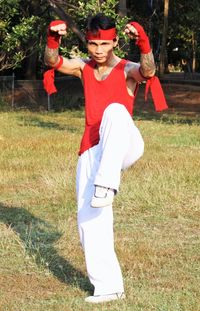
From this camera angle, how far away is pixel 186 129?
1769 centimetres

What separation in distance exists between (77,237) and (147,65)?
2.52 m

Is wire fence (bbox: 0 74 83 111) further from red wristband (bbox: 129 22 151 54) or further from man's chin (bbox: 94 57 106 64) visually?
red wristband (bbox: 129 22 151 54)

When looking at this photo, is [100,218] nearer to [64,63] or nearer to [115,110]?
[115,110]

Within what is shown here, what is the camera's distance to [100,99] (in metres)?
5.16

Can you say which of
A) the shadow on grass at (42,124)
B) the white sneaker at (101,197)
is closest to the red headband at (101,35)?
the white sneaker at (101,197)

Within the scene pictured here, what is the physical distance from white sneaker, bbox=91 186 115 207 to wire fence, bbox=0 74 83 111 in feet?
76.5

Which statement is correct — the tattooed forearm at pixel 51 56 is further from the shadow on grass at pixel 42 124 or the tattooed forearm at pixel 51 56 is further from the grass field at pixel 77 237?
Result: the shadow on grass at pixel 42 124

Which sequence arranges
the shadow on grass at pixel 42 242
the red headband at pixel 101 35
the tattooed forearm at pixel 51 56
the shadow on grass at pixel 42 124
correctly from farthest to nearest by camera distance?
the shadow on grass at pixel 42 124, the shadow on grass at pixel 42 242, the tattooed forearm at pixel 51 56, the red headband at pixel 101 35

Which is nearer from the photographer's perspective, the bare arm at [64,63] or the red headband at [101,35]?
the red headband at [101,35]

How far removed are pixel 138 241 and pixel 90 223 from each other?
1.83m

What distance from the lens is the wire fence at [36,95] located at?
29.3 meters

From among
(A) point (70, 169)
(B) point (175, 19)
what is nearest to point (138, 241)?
(A) point (70, 169)

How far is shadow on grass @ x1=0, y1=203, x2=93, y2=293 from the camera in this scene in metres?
5.83

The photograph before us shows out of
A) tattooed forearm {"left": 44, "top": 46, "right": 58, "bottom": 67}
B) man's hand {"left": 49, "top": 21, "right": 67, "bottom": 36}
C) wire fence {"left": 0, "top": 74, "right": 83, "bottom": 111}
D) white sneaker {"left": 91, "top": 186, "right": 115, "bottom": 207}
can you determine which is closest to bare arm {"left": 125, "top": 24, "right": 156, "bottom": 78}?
man's hand {"left": 49, "top": 21, "right": 67, "bottom": 36}
